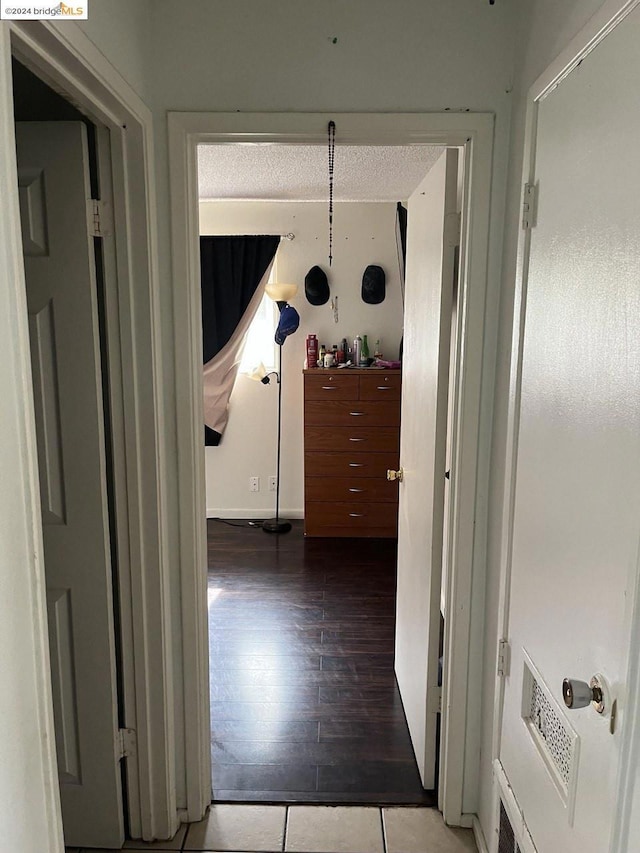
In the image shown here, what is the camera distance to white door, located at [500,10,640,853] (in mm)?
991

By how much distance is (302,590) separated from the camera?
376cm

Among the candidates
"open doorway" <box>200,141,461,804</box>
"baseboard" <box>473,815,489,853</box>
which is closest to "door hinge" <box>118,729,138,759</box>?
"open doorway" <box>200,141,461,804</box>

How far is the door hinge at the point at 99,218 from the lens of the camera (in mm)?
1647

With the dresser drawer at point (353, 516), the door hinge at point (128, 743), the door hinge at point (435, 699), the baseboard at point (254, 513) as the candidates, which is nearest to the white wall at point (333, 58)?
the door hinge at point (435, 699)

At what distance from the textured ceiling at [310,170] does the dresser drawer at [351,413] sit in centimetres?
142

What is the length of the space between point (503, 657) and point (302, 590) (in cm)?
→ 225

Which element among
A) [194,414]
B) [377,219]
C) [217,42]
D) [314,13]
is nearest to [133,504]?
[194,414]

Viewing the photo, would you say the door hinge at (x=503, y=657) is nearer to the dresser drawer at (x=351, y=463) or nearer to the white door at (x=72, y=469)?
the white door at (x=72, y=469)

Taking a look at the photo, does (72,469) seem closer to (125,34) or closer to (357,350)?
(125,34)

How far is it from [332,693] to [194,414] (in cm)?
153

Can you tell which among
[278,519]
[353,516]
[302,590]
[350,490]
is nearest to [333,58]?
[302,590]

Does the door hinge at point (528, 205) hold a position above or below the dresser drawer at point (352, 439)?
above

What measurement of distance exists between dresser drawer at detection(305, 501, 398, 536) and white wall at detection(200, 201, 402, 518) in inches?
18.6

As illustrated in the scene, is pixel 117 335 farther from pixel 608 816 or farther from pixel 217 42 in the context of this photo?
pixel 608 816
